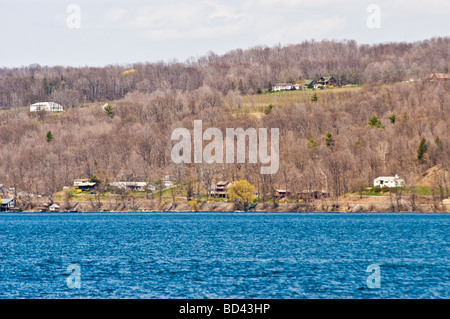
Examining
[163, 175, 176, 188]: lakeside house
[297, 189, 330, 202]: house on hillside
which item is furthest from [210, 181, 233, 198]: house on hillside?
[297, 189, 330, 202]: house on hillside

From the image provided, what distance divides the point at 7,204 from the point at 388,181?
76.9 meters

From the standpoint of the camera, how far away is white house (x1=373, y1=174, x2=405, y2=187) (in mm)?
122600

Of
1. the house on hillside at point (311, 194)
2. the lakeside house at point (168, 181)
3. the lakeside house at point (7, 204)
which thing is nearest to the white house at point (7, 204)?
the lakeside house at point (7, 204)

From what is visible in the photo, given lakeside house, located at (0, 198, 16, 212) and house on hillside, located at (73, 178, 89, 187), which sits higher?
house on hillside, located at (73, 178, 89, 187)

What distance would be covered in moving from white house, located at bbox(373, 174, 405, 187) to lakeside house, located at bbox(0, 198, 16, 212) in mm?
73343

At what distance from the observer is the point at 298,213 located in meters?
121

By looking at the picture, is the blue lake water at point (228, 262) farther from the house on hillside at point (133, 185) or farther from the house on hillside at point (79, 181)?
the house on hillside at point (79, 181)

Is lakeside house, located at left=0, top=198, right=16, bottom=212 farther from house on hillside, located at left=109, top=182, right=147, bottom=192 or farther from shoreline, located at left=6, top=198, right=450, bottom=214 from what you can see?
house on hillside, located at left=109, top=182, right=147, bottom=192

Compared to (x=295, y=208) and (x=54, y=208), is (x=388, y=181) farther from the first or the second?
(x=54, y=208)

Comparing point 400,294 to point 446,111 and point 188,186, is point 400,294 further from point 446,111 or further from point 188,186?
point 446,111

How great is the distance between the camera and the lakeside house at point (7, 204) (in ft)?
461

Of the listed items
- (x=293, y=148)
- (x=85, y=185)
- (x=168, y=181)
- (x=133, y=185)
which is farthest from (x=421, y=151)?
(x=85, y=185)

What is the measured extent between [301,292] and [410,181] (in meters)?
89.4
